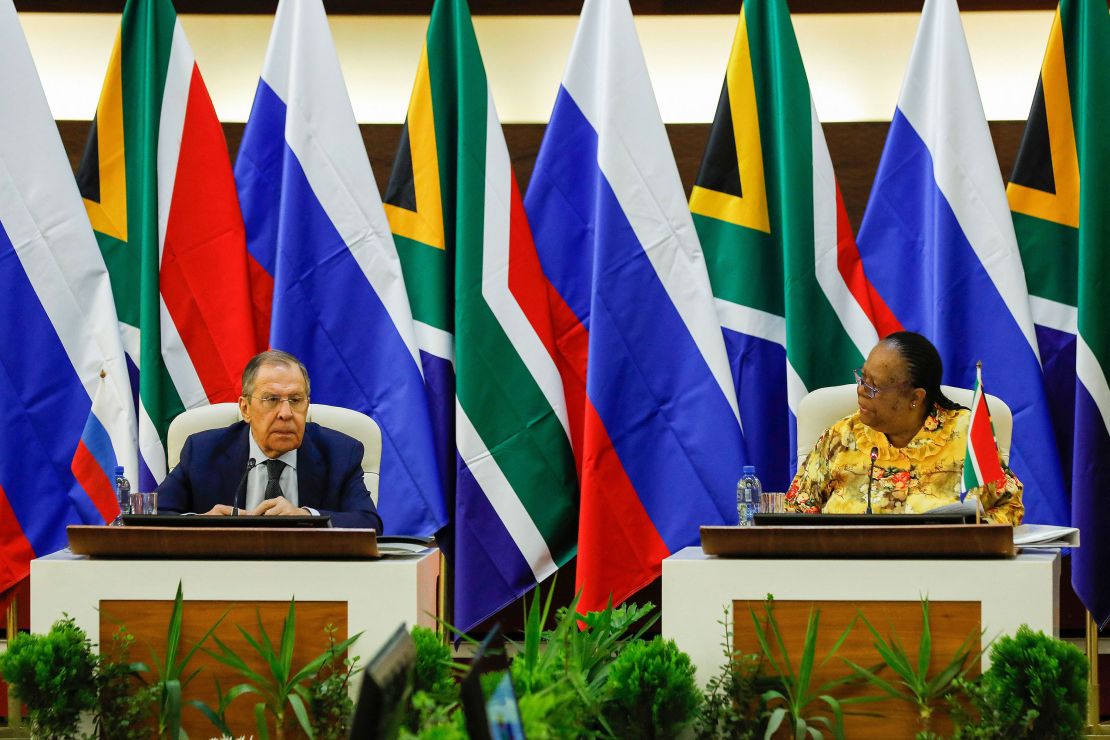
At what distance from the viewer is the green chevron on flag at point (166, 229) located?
177 inches

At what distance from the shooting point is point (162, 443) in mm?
4477

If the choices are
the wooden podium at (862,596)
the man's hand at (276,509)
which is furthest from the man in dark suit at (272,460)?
the wooden podium at (862,596)

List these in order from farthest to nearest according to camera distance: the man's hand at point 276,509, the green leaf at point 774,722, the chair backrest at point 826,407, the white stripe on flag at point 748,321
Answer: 1. the white stripe on flag at point 748,321
2. the chair backrest at point 826,407
3. the man's hand at point 276,509
4. the green leaf at point 774,722

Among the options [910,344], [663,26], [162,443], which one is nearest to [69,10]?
[162,443]

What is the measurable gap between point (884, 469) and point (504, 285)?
4.92 ft

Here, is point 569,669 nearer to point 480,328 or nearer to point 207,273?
point 480,328

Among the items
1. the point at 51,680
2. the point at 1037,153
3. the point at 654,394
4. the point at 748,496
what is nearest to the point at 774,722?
the point at 748,496

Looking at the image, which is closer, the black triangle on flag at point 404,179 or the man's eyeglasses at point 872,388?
the man's eyeglasses at point 872,388

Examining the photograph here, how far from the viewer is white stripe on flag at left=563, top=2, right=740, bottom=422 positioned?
4430 mm

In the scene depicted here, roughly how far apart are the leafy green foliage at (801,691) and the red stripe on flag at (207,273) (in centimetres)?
255

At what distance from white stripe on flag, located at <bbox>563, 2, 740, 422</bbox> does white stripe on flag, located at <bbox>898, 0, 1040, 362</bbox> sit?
90 centimetres

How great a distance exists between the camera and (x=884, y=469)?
3736mm

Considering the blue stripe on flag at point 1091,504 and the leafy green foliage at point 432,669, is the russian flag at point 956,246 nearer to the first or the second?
the blue stripe on flag at point 1091,504

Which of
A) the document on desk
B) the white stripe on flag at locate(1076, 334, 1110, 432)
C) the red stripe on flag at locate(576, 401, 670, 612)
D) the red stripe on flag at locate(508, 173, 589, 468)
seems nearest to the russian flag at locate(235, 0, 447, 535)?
the red stripe on flag at locate(508, 173, 589, 468)
